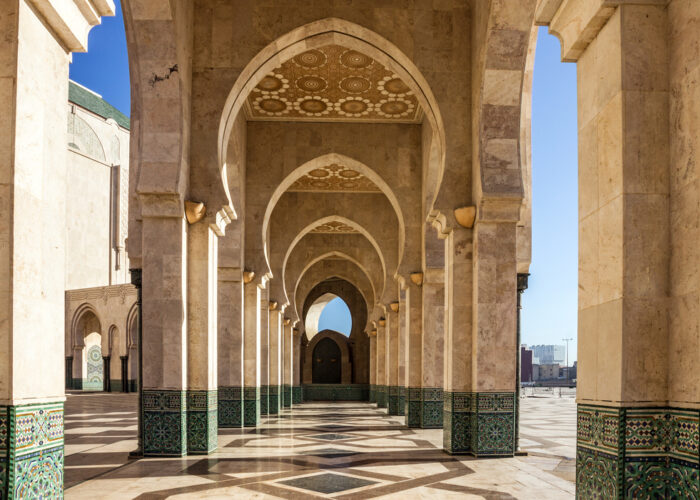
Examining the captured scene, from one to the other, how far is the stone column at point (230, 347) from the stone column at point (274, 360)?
3787 mm

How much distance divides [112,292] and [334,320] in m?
94.4

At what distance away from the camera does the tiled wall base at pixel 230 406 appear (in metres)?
10.2

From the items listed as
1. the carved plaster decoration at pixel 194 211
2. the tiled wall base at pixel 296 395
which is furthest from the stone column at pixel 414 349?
the tiled wall base at pixel 296 395

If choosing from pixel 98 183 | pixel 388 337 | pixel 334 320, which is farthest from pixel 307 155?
pixel 334 320

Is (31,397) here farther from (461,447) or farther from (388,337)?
(388,337)

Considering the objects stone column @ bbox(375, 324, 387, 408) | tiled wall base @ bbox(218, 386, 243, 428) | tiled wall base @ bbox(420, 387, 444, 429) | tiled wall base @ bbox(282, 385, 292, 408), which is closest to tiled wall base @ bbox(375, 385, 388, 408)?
stone column @ bbox(375, 324, 387, 408)

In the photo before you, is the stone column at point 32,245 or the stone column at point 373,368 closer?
the stone column at point 32,245

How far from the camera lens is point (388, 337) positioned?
14.9 meters

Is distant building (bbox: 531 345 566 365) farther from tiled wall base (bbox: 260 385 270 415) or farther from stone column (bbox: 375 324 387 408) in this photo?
tiled wall base (bbox: 260 385 270 415)

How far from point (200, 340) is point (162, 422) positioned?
867mm

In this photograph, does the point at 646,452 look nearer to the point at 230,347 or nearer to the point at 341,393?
the point at 230,347

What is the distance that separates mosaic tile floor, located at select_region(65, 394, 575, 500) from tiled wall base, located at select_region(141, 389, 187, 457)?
150mm

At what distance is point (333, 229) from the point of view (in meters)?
17.2

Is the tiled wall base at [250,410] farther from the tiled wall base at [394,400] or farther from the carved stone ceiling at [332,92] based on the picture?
the carved stone ceiling at [332,92]
